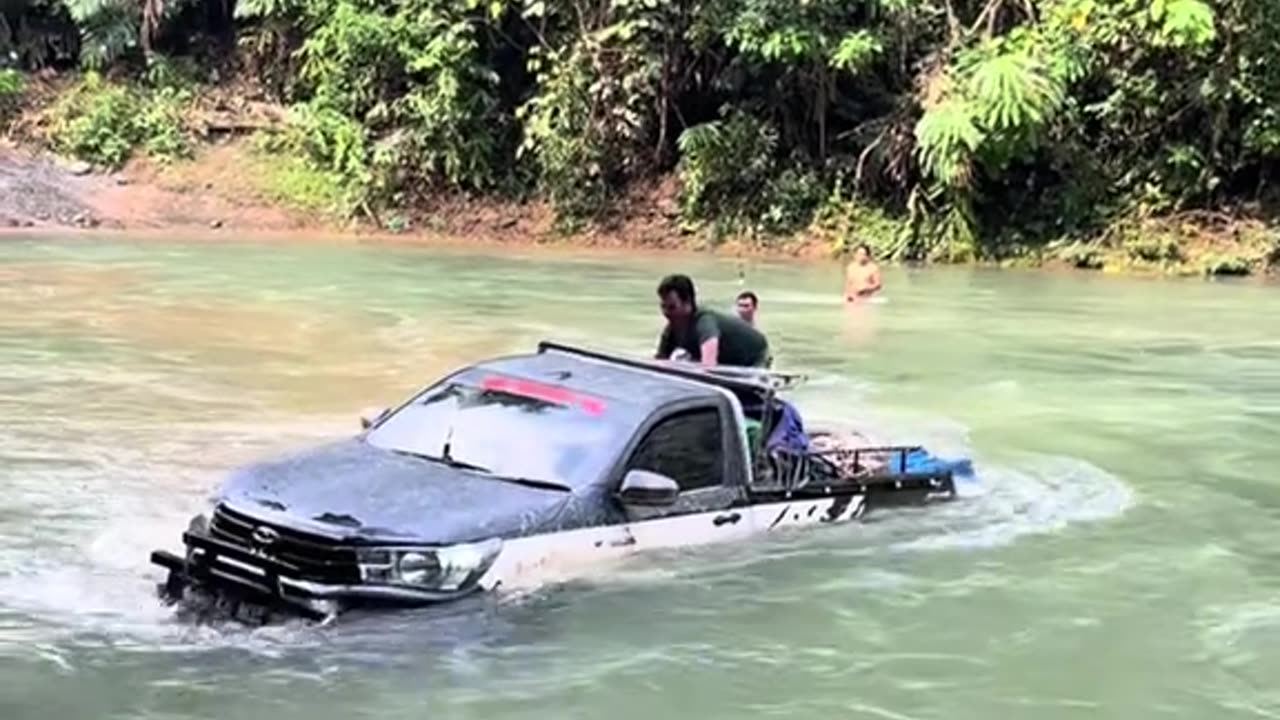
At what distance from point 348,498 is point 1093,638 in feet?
12.0

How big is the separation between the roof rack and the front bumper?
2301mm

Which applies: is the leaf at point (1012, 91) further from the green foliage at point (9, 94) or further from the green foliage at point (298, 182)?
the green foliage at point (9, 94)

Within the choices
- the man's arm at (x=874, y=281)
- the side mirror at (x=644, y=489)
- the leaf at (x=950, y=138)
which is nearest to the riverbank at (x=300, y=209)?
the leaf at (x=950, y=138)

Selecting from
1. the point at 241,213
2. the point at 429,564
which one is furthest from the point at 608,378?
the point at 241,213

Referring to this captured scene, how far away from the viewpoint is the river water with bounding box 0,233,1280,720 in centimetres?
820

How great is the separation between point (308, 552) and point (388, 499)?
529mm

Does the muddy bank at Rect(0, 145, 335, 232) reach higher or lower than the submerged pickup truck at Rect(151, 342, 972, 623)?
higher

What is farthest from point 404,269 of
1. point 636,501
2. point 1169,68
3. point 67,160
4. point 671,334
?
A: point 636,501

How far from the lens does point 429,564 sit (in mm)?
8305

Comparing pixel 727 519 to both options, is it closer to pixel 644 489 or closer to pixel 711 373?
pixel 644 489

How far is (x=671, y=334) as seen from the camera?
1197cm

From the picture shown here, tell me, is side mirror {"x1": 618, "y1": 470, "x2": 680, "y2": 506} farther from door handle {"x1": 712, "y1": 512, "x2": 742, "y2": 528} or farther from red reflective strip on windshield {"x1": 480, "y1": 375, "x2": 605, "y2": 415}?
door handle {"x1": 712, "y1": 512, "x2": 742, "y2": 528}

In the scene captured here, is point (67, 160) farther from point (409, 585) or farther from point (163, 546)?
point (409, 585)

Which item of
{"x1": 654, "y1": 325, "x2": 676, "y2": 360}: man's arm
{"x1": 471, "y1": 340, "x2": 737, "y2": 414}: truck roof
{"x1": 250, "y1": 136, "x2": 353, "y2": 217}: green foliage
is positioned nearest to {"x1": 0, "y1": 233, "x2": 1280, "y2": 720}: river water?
{"x1": 471, "y1": 340, "x2": 737, "y2": 414}: truck roof
